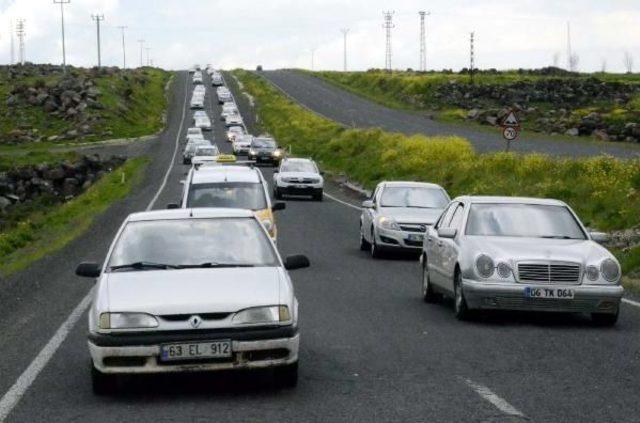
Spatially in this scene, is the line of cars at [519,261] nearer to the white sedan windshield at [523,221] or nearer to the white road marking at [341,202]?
the white sedan windshield at [523,221]

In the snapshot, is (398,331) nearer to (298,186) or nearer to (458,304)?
(458,304)

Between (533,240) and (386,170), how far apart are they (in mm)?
33845

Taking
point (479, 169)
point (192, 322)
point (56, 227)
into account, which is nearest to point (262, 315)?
point (192, 322)

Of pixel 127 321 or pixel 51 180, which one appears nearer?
pixel 127 321

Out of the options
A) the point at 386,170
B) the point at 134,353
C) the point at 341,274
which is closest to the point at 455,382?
the point at 134,353

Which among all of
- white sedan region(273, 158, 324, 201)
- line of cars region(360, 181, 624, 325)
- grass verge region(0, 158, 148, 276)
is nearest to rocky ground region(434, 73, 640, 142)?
white sedan region(273, 158, 324, 201)

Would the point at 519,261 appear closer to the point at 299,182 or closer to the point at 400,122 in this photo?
the point at 299,182

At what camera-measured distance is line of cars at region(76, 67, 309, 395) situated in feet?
28.1

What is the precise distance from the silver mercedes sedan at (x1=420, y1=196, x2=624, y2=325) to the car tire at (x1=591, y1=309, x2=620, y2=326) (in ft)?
0.04

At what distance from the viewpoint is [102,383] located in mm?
8922

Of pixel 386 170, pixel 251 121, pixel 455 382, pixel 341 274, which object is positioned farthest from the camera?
pixel 251 121

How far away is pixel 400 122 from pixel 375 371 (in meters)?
71.5

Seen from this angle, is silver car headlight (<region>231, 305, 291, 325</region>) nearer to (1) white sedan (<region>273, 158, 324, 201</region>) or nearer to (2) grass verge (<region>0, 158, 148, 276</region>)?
(2) grass verge (<region>0, 158, 148, 276</region>)

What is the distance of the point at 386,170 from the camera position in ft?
155
